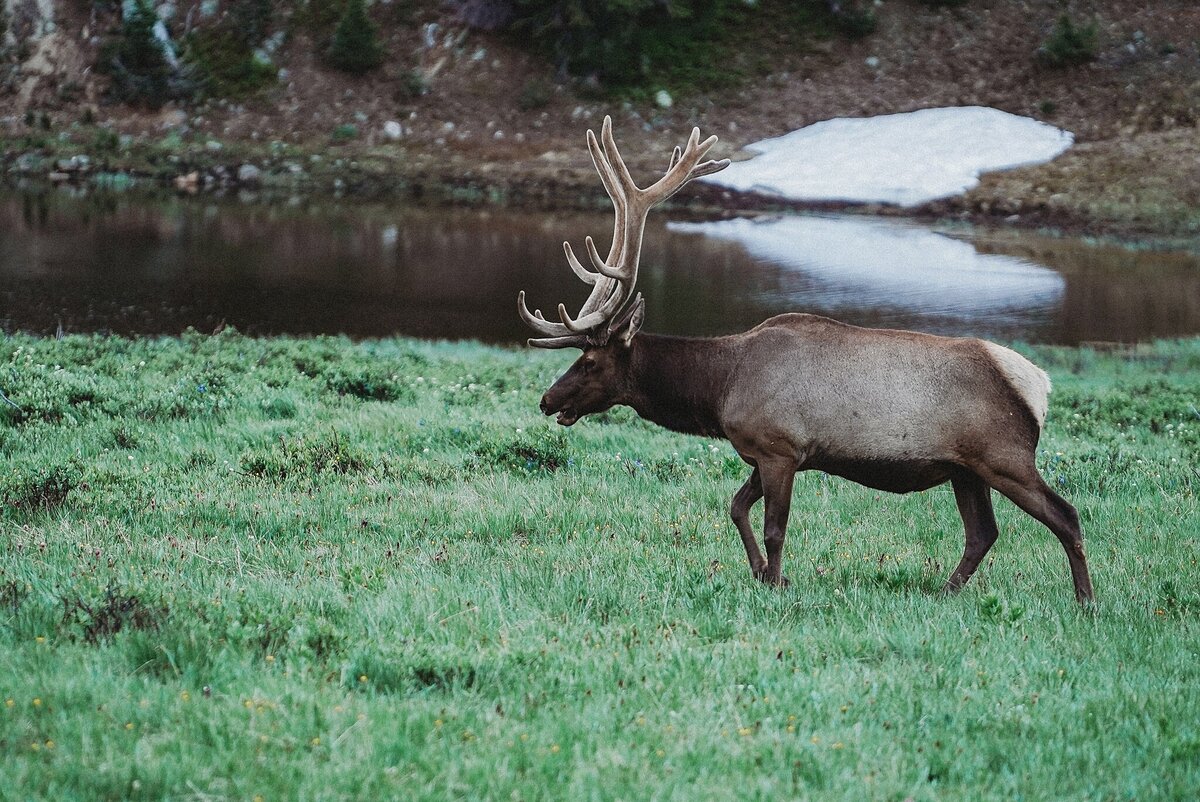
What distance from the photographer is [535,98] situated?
4816 cm

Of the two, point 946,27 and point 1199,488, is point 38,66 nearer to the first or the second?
point 946,27

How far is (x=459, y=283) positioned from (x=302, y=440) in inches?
674

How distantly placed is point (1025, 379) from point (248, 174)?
39.7 metres

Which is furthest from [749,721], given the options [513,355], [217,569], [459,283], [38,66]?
[38,66]

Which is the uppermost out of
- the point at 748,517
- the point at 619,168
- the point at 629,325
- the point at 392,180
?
the point at 619,168

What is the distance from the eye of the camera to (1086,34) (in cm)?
4641

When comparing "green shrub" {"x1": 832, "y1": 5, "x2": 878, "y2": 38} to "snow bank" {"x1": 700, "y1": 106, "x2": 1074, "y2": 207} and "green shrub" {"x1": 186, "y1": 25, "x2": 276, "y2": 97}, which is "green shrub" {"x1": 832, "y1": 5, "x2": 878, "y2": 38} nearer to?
"snow bank" {"x1": 700, "y1": 106, "x2": 1074, "y2": 207}

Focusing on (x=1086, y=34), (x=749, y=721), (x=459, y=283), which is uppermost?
(x=1086, y=34)

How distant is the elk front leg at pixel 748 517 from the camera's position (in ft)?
25.1

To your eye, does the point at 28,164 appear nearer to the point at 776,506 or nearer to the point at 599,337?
the point at 599,337

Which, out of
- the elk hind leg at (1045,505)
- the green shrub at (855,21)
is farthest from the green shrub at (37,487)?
the green shrub at (855,21)

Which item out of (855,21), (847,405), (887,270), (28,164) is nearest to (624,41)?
(855,21)

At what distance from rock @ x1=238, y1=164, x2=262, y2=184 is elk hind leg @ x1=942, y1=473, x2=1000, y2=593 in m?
38.7

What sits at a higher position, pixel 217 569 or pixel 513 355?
pixel 217 569
